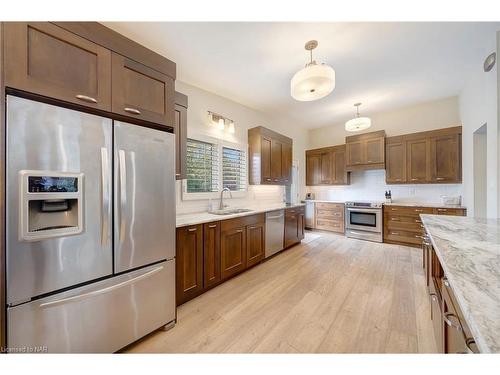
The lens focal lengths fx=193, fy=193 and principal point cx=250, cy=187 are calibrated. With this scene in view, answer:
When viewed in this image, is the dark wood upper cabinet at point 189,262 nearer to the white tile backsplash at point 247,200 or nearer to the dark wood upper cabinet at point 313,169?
the white tile backsplash at point 247,200

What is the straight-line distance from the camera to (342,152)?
5.08 m

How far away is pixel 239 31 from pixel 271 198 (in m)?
3.17

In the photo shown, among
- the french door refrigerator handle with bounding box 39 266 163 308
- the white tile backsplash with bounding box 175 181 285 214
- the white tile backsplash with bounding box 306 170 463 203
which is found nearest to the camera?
the french door refrigerator handle with bounding box 39 266 163 308

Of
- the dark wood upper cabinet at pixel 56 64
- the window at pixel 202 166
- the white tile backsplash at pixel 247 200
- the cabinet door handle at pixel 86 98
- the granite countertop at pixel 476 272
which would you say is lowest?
the granite countertop at pixel 476 272

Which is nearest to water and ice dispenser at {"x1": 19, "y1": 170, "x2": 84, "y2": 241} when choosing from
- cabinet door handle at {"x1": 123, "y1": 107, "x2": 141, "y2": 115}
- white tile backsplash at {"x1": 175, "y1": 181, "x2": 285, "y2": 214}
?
cabinet door handle at {"x1": 123, "y1": 107, "x2": 141, "y2": 115}

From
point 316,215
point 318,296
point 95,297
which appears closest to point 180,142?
point 95,297

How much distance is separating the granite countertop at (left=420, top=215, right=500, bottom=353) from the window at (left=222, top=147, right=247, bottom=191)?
269 centimetres

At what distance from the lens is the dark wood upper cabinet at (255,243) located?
9.37ft

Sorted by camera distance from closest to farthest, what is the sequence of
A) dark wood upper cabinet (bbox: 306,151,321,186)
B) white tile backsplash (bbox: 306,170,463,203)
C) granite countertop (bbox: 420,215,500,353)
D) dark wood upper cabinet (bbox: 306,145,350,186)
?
1. granite countertop (bbox: 420,215,500,353)
2. white tile backsplash (bbox: 306,170,463,203)
3. dark wood upper cabinet (bbox: 306,145,350,186)
4. dark wood upper cabinet (bbox: 306,151,321,186)

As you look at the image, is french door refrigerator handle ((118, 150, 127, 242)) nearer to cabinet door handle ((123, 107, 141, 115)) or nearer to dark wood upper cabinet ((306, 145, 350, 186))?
cabinet door handle ((123, 107, 141, 115))

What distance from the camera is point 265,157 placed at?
374 cm

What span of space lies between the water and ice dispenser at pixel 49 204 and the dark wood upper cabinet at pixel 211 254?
1207mm

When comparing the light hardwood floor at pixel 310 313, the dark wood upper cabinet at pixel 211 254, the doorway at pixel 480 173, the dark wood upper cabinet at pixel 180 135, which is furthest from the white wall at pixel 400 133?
the dark wood upper cabinet at pixel 180 135

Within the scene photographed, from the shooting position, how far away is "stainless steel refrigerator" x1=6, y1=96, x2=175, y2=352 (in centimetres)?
105
